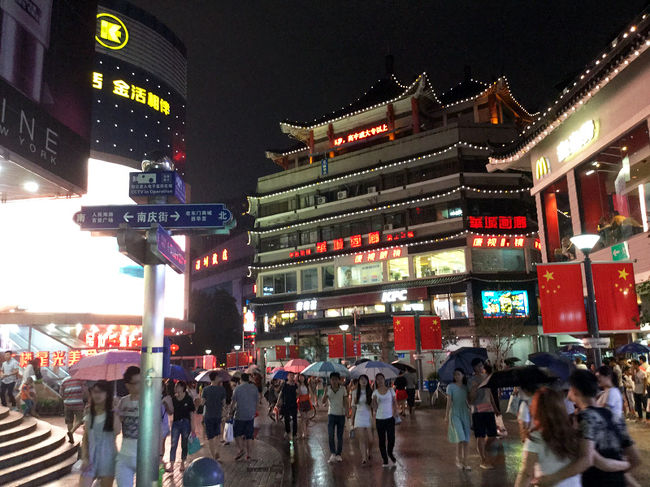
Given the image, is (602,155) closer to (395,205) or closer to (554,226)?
(554,226)

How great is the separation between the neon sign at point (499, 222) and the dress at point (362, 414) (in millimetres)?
32534

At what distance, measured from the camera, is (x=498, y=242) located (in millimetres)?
42031

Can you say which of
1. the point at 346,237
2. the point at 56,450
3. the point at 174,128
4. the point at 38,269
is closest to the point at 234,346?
the point at 346,237

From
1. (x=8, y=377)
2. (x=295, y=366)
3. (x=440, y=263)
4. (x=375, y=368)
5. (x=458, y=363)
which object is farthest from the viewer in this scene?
(x=440, y=263)

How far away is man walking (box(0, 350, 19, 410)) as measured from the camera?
15.8 meters

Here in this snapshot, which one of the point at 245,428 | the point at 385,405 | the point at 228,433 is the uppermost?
the point at 385,405

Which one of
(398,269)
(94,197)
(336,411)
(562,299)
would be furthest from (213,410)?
(398,269)

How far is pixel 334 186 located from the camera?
50844 mm

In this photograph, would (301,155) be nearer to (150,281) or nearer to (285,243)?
(285,243)

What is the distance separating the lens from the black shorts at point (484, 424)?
1031 cm

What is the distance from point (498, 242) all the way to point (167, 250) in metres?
38.5

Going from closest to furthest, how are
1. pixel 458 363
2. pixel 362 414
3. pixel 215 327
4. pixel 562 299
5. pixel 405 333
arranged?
pixel 362 414 → pixel 458 363 → pixel 562 299 → pixel 405 333 → pixel 215 327

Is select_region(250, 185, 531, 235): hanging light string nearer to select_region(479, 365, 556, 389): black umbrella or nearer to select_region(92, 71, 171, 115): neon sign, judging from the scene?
select_region(92, 71, 171, 115): neon sign

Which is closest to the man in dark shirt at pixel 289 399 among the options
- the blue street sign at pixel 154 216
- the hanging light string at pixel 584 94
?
the blue street sign at pixel 154 216
